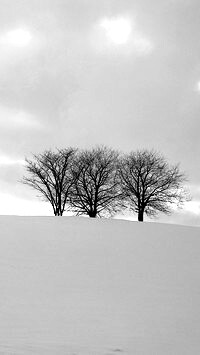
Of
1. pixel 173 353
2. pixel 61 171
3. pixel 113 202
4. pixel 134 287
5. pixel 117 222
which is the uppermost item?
pixel 61 171

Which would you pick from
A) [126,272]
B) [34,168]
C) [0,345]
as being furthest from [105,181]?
[0,345]

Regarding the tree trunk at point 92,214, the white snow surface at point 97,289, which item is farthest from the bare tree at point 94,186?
the white snow surface at point 97,289

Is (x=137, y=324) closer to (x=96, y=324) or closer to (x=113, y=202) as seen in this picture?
(x=96, y=324)

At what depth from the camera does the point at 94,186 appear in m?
48.5

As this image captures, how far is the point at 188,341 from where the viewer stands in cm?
1112

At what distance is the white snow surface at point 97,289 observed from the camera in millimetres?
10312

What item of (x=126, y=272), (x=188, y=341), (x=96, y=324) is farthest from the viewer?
(x=126, y=272)

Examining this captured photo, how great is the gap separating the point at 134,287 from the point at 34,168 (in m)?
34.0

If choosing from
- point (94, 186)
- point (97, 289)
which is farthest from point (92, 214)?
point (97, 289)

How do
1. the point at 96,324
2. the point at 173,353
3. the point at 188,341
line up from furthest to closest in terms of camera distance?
the point at 96,324
the point at 188,341
the point at 173,353

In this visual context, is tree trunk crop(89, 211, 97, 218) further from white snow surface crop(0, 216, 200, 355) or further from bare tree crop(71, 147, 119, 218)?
white snow surface crop(0, 216, 200, 355)

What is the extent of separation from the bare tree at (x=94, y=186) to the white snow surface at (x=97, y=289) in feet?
57.5

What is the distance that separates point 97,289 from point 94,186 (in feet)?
106

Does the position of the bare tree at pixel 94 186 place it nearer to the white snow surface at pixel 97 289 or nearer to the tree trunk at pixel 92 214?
the tree trunk at pixel 92 214
